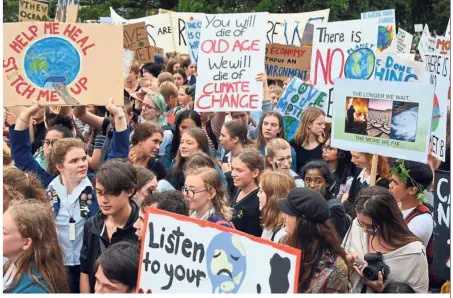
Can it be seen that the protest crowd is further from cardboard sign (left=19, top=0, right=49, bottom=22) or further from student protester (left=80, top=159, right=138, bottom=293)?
cardboard sign (left=19, top=0, right=49, bottom=22)

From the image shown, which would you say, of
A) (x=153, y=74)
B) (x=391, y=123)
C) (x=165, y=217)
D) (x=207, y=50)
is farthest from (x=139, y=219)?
(x=153, y=74)

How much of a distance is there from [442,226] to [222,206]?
1376mm

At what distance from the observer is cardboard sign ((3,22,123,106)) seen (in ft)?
23.6

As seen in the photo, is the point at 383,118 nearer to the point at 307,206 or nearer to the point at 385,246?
the point at 385,246

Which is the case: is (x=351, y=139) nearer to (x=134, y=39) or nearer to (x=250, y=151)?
(x=250, y=151)

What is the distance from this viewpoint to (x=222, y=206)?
5.70 m

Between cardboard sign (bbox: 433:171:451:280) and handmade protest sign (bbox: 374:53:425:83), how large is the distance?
13.6 ft

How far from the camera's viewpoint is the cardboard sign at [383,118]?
640 cm

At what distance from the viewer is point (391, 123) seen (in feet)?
21.7

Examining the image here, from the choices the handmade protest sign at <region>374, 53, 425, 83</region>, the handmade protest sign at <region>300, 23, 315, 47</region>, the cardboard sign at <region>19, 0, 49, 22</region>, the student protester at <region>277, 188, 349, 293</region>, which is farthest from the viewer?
the handmade protest sign at <region>300, 23, 315, 47</region>

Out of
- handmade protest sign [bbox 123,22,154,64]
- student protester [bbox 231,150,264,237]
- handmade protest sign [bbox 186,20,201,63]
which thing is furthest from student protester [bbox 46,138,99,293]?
handmade protest sign [bbox 123,22,154,64]

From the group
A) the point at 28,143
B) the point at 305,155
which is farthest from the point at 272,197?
the point at 305,155

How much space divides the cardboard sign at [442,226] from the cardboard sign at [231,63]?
4176 mm

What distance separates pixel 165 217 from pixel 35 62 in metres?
3.26
